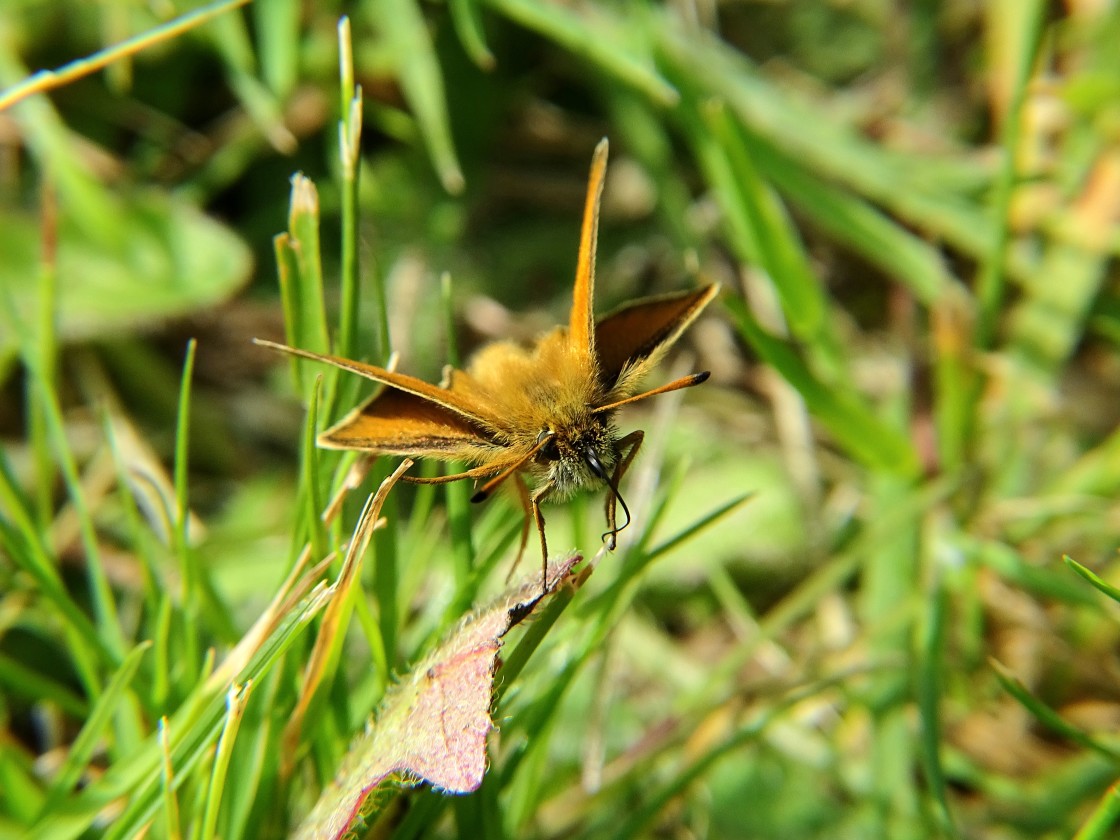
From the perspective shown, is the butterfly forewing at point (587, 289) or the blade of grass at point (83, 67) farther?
the blade of grass at point (83, 67)

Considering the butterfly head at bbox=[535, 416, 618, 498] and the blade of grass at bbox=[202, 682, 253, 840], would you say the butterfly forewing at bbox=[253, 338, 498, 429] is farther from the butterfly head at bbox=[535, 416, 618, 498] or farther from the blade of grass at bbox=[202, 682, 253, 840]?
→ the blade of grass at bbox=[202, 682, 253, 840]

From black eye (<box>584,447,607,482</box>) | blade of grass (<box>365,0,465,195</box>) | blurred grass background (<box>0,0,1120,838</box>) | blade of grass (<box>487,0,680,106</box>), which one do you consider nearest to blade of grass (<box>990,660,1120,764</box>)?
blurred grass background (<box>0,0,1120,838</box>)

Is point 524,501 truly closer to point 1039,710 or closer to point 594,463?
point 594,463

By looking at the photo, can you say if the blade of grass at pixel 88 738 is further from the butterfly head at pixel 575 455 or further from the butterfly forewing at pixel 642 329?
the butterfly forewing at pixel 642 329

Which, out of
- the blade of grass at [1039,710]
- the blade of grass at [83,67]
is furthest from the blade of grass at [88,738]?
the blade of grass at [1039,710]

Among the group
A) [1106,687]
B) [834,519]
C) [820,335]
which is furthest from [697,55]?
[1106,687]

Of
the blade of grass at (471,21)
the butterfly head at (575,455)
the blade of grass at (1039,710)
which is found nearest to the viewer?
the butterfly head at (575,455)
